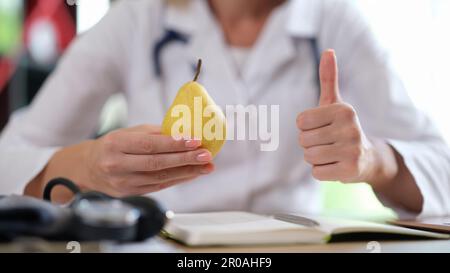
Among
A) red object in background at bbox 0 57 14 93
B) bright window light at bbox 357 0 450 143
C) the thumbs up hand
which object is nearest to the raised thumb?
the thumbs up hand

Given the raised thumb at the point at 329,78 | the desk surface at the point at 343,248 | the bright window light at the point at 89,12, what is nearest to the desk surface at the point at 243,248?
the desk surface at the point at 343,248

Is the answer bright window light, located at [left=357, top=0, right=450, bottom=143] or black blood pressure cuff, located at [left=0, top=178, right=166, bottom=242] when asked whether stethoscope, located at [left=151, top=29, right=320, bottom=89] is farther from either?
black blood pressure cuff, located at [left=0, top=178, right=166, bottom=242]

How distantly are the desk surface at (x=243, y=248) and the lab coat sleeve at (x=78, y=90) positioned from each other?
0.35 m

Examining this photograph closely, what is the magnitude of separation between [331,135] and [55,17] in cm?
45

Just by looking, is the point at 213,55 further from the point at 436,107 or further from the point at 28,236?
the point at 28,236

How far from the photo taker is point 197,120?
0.39 meters

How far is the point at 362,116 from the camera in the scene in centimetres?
66

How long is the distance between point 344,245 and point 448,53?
0.38m

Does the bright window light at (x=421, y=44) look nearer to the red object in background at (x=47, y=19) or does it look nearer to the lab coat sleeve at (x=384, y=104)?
the lab coat sleeve at (x=384, y=104)

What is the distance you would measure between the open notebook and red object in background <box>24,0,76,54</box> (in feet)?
1.37

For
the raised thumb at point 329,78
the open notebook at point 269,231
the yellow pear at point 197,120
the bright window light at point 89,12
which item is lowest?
the open notebook at point 269,231

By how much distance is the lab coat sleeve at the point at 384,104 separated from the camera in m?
0.55

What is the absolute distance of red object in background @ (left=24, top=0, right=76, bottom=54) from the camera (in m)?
0.68
